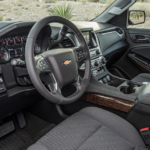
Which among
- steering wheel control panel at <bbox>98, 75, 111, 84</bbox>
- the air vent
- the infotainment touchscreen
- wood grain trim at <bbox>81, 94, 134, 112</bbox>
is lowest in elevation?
steering wheel control panel at <bbox>98, 75, 111, 84</bbox>

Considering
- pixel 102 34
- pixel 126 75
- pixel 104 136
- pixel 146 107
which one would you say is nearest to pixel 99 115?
pixel 104 136

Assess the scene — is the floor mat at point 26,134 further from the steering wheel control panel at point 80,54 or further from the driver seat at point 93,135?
the steering wheel control panel at point 80,54

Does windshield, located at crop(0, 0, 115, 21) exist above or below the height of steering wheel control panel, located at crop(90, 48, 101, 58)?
above

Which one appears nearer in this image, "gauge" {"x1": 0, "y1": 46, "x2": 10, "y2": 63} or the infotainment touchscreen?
"gauge" {"x1": 0, "y1": 46, "x2": 10, "y2": 63}

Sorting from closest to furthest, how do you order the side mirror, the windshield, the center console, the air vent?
A: the center console → the air vent → the side mirror → the windshield

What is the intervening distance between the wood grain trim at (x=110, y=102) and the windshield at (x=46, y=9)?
1091 millimetres

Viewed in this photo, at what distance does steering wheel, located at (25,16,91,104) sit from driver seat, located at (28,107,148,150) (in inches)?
6.1

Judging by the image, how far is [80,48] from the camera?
4.38ft

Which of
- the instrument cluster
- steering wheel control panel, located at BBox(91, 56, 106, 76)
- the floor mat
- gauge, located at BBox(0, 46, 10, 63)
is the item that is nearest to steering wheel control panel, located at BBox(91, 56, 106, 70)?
steering wheel control panel, located at BBox(91, 56, 106, 76)

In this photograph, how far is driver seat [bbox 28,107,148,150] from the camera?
98 centimetres

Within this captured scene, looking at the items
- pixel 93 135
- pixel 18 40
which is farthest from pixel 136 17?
pixel 93 135

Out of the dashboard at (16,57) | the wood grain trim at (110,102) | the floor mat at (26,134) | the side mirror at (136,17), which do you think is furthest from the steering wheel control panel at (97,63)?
the side mirror at (136,17)

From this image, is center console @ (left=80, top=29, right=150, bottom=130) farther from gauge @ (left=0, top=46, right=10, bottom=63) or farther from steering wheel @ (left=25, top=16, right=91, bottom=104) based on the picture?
gauge @ (left=0, top=46, right=10, bottom=63)

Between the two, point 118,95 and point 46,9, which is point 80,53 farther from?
point 46,9
